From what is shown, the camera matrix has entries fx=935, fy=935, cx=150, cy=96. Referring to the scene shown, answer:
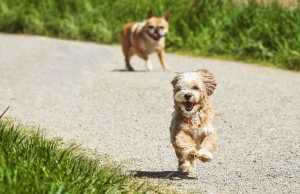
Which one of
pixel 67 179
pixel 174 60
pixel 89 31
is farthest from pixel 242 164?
pixel 89 31

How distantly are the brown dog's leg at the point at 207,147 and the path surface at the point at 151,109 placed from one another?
217 mm

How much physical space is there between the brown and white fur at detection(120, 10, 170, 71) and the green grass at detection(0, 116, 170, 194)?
6901mm

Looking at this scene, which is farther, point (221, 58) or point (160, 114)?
point (221, 58)

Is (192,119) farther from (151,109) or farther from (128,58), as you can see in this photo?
(128,58)

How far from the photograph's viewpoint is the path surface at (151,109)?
301 inches

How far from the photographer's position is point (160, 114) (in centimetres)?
1053

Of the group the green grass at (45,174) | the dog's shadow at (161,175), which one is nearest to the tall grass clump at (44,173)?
the green grass at (45,174)

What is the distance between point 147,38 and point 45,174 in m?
8.35

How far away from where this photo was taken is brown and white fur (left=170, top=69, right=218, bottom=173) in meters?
6.82

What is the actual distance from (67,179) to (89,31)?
12.7 meters

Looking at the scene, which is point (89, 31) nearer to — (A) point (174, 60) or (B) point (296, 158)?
(A) point (174, 60)

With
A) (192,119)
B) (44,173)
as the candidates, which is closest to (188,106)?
(192,119)

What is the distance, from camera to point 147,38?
46.0 ft

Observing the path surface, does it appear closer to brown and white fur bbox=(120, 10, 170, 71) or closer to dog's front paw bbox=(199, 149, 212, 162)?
dog's front paw bbox=(199, 149, 212, 162)
